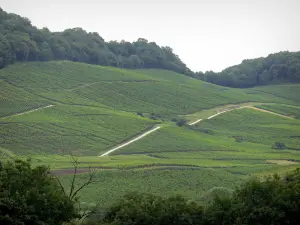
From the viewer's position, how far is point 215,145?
293 feet

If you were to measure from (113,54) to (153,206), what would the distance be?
114 metres

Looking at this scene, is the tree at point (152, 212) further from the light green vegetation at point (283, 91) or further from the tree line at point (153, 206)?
the light green vegetation at point (283, 91)

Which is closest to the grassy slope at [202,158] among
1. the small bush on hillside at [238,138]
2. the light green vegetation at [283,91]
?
the small bush on hillside at [238,138]

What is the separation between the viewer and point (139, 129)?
92750 millimetres

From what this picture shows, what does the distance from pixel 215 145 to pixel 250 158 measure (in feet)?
30.6

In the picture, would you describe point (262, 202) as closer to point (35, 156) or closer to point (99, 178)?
point (99, 178)

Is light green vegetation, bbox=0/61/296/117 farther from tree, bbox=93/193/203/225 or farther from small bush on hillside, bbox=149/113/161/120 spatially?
tree, bbox=93/193/203/225

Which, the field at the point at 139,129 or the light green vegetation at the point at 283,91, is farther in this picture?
the light green vegetation at the point at 283,91

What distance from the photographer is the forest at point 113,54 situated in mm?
120312

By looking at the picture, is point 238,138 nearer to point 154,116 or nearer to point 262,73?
point 154,116

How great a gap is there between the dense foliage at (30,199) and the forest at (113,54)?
7655cm

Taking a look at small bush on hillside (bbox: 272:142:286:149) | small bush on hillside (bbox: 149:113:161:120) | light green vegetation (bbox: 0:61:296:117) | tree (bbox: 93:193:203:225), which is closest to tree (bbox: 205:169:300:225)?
tree (bbox: 93:193:203:225)

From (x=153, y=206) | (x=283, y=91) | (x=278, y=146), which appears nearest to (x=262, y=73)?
(x=283, y=91)

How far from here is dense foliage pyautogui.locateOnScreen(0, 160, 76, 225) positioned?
33344 millimetres
